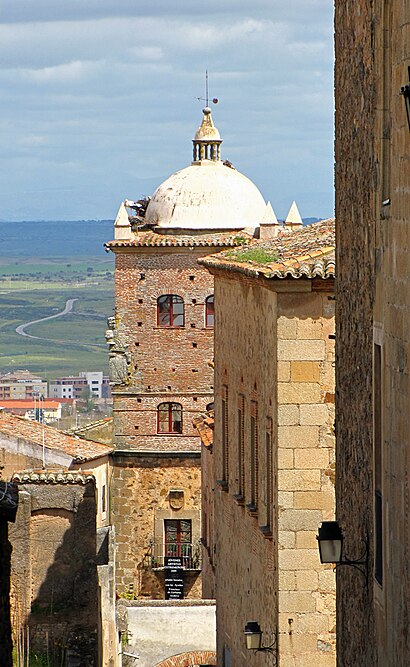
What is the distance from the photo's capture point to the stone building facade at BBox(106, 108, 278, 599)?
51.8 m

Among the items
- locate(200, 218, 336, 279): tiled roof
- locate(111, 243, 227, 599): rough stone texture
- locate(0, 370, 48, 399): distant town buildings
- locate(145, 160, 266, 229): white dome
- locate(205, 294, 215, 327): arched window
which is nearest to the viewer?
locate(200, 218, 336, 279): tiled roof

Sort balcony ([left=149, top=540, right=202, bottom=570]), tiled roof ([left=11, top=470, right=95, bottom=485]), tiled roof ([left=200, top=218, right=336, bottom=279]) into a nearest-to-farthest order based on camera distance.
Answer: tiled roof ([left=200, top=218, right=336, bottom=279])
tiled roof ([left=11, top=470, right=95, bottom=485])
balcony ([left=149, top=540, right=202, bottom=570])

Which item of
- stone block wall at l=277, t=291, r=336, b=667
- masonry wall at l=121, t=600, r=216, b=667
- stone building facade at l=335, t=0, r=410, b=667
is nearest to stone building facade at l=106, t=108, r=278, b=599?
masonry wall at l=121, t=600, r=216, b=667

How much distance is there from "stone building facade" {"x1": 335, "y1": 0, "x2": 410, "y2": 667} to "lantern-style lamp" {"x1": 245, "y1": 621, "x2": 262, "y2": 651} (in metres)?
5.53

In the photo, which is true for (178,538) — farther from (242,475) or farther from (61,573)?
(242,475)

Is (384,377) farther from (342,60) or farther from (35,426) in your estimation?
(35,426)

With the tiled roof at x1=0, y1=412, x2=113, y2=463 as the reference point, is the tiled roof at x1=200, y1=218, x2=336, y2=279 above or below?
above

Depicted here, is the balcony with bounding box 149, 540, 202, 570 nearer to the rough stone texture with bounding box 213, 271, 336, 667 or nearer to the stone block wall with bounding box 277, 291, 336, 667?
the rough stone texture with bounding box 213, 271, 336, 667

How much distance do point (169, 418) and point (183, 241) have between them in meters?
5.00

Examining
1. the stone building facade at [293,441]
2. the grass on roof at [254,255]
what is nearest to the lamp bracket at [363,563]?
the stone building facade at [293,441]

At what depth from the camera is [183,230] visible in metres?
52.0

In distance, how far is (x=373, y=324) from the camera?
13.5 meters

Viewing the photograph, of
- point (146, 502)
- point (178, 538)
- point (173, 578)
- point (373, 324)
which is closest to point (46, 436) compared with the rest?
point (173, 578)

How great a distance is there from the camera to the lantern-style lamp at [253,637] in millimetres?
21281
